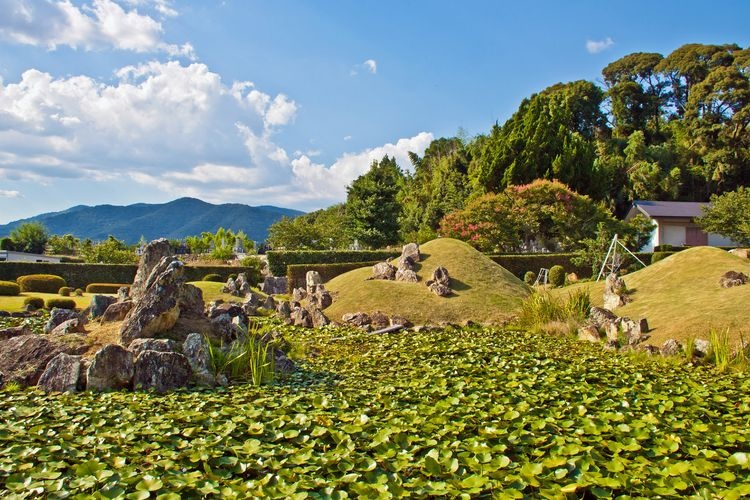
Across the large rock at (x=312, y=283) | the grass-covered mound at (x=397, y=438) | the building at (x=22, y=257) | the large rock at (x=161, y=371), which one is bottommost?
the grass-covered mound at (x=397, y=438)

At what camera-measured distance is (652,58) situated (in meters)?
60.7

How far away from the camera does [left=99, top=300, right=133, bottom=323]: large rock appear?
9625 millimetres

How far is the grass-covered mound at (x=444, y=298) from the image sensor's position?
14.6 m

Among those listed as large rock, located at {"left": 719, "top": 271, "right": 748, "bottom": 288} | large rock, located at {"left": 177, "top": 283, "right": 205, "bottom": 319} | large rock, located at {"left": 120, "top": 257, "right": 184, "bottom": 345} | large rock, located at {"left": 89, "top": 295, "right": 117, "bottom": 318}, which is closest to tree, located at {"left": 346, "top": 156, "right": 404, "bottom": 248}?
large rock, located at {"left": 719, "top": 271, "right": 748, "bottom": 288}

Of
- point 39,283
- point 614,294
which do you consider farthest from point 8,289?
point 614,294

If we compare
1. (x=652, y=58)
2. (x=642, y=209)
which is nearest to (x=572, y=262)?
(x=642, y=209)

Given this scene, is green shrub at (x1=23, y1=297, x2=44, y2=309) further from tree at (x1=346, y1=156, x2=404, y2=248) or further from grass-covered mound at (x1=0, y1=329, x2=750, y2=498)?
tree at (x1=346, y1=156, x2=404, y2=248)

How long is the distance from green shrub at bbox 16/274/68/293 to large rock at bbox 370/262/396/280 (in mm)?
15848

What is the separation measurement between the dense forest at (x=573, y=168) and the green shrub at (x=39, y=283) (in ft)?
62.4

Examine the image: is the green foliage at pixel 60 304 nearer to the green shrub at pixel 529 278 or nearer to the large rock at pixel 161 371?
the large rock at pixel 161 371

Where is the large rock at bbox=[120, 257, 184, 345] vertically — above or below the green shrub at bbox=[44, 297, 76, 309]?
above

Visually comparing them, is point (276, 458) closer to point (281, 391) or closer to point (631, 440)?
point (281, 391)

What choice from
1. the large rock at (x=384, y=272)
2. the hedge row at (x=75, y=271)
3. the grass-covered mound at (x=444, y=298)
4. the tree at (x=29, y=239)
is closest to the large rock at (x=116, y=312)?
the grass-covered mound at (x=444, y=298)

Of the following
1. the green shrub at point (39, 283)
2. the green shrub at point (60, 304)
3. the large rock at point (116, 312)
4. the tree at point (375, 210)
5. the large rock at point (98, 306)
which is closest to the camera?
the large rock at point (116, 312)
